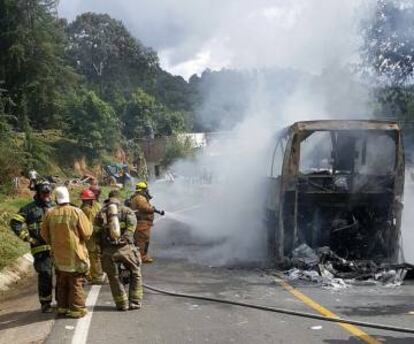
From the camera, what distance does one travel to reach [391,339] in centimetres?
573

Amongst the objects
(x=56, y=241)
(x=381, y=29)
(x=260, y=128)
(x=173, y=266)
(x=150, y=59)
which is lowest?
(x=173, y=266)

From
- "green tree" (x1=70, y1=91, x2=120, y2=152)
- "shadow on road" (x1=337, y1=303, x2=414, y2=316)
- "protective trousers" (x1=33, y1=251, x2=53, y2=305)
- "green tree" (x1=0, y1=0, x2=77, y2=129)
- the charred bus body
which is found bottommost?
"shadow on road" (x1=337, y1=303, x2=414, y2=316)

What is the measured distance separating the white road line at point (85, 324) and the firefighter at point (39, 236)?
528 mm

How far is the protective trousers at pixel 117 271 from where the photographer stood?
284 inches

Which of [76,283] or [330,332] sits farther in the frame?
[76,283]

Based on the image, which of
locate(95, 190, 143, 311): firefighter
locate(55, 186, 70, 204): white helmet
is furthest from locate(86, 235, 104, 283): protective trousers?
locate(55, 186, 70, 204): white helmet

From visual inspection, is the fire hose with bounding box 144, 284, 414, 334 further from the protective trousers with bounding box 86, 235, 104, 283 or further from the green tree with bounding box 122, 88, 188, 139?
the green tree with bounding box 122, 88, 188, 139

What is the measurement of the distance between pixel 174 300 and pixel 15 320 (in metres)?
1.92

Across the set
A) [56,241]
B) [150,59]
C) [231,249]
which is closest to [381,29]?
[231,249]

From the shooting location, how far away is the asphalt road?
596 centimetres

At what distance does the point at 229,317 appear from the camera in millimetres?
6789

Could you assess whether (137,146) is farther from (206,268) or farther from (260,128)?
(206,268)

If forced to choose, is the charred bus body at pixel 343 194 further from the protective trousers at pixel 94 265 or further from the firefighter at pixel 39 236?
the firefighter at pixel 39 236

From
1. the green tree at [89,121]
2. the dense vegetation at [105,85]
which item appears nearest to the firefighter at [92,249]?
the dense vegetation at [105,85]
